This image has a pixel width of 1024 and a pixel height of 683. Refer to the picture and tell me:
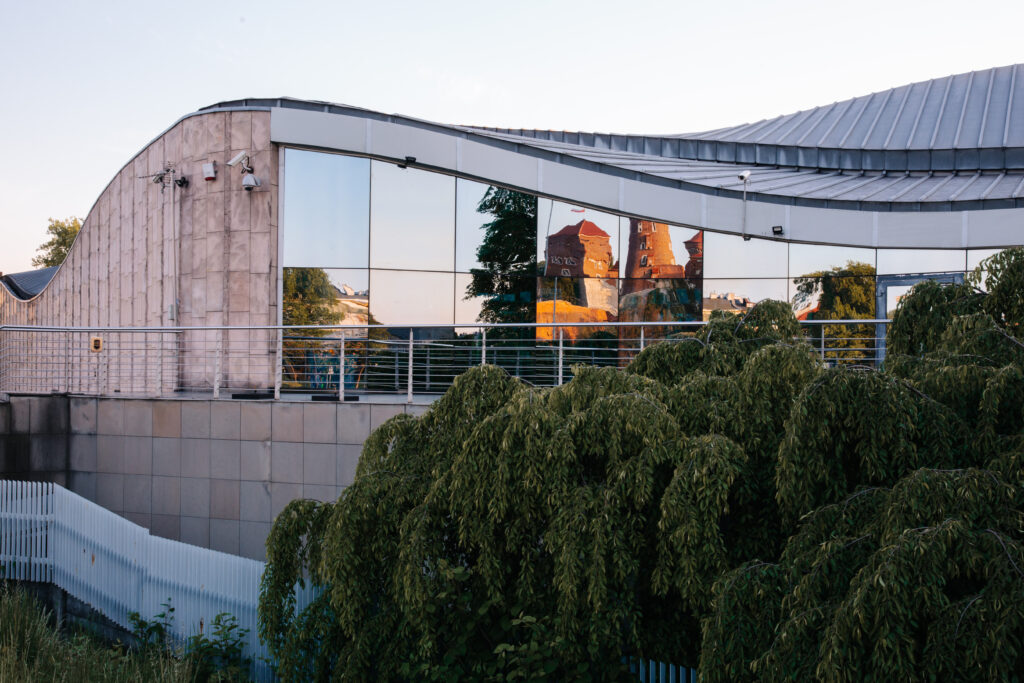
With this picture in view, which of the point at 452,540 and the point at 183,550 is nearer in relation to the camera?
the point at 452,540

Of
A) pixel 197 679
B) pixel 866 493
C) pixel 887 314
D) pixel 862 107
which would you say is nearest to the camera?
pixel 866 493

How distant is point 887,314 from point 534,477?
10.9m

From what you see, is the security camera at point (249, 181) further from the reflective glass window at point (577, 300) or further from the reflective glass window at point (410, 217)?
the reflective glass window at point (577, 300)

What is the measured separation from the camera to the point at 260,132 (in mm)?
15297

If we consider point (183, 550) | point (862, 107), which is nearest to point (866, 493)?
point (183, 550)

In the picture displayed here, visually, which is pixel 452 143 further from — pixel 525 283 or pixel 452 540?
pixel 452 540

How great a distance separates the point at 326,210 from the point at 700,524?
11.4m

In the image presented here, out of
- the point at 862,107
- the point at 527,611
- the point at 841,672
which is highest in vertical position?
the point at 862,107

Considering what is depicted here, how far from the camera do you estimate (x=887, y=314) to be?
14.8 meters

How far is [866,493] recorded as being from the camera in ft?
16.9

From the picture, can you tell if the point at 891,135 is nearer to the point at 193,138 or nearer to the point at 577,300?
the point at 577,300

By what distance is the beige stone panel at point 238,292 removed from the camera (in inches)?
599

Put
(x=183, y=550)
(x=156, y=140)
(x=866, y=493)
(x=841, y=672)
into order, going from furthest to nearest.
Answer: (x=156, y=140) → (x=183, y=550) → (x=866, y=493) → (x=841, y=672)

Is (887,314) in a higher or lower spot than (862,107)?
lower
